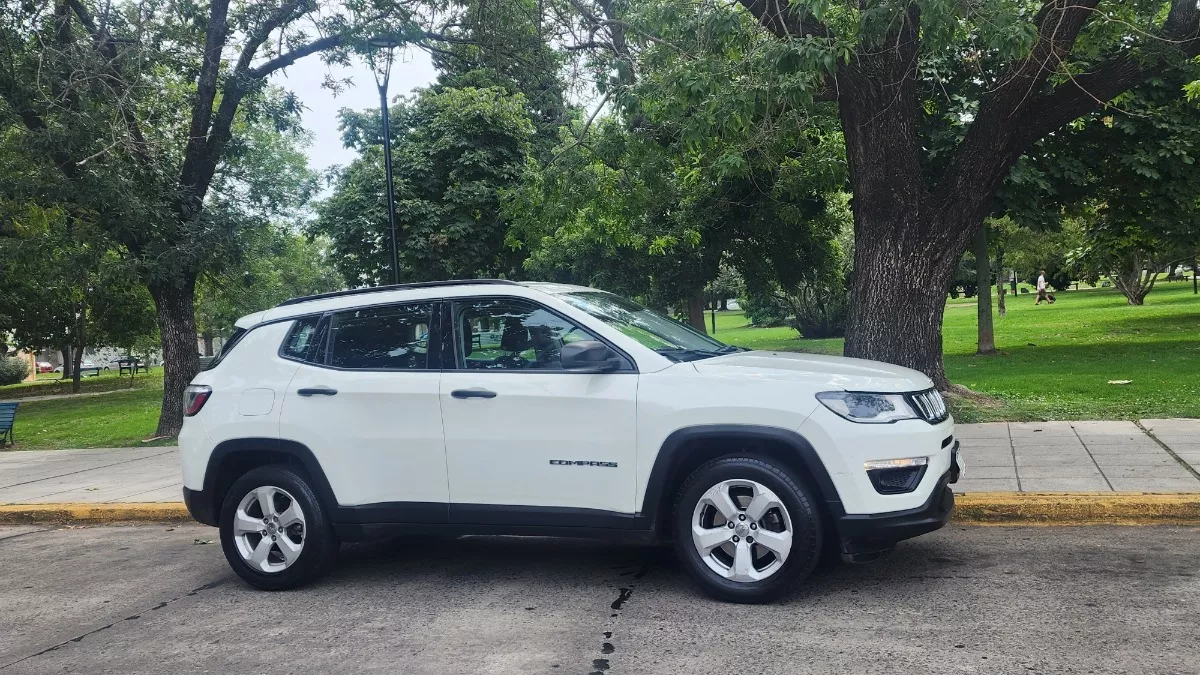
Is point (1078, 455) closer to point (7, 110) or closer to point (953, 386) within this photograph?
point (953, 386)

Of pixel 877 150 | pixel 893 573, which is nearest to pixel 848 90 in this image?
pixel 877 150

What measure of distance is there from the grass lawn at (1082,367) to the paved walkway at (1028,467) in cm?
103

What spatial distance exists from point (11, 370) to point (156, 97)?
3633 centimetres

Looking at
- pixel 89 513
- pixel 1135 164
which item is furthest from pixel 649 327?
pixel 1135 164

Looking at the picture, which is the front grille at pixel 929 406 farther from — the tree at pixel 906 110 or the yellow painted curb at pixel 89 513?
the yellow painted curb at pixel 89 513

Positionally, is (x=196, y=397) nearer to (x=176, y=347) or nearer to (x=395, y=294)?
(x=395, y=294)

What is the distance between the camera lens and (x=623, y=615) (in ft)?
16.5

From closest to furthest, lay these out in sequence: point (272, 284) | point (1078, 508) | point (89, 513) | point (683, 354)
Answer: point (683, 354)
point (1078, 508)
point (89, 513)
point (272, 284)

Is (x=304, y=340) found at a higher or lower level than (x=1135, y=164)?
lower

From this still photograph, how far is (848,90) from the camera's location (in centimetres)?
984

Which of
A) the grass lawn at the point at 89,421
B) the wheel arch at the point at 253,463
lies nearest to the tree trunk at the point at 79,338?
the grass lawn at the point at 89,421

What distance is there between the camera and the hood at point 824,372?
4.95 meters

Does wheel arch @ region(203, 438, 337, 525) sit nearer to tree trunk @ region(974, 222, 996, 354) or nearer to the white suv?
the white suv

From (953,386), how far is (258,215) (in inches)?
435
